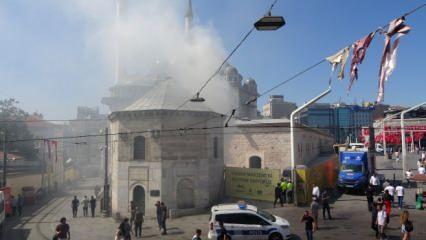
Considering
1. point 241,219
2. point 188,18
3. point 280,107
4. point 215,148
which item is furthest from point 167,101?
point 280,107

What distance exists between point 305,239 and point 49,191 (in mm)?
37874

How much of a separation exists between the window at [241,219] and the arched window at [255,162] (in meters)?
18.2

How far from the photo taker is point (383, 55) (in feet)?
31.1

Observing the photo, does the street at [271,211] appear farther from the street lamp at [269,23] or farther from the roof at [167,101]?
the street lamp at [269,23]

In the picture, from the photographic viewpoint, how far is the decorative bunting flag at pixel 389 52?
8.77 metres

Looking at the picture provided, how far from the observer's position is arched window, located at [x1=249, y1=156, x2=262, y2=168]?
32.6 metres

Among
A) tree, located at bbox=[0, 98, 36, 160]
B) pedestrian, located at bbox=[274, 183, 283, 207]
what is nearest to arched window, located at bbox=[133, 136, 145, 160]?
pedestrian, located at bbox=[274, 183, 283, 207]

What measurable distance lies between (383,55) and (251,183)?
15315 millimetres

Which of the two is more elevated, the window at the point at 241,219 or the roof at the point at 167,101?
the roof at the point at 167,101

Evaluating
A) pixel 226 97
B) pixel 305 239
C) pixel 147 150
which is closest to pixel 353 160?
pixel 305 239

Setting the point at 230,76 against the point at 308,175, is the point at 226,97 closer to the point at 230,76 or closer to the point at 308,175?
the point at 230,76

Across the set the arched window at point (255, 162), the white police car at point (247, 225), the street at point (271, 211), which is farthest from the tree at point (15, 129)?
the white police car at point (247, 225)

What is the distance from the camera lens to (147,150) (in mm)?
23984

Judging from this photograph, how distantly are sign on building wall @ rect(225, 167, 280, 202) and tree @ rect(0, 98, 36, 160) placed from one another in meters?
31.5
